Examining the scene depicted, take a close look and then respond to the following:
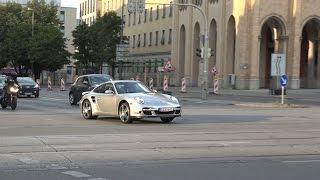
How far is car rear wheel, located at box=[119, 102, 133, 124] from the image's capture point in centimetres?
2060

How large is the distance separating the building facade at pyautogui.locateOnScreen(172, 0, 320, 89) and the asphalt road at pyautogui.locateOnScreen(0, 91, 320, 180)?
39524 mm

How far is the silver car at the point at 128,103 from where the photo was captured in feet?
66.4

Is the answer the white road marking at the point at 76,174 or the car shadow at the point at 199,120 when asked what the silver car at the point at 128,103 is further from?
the white road marking at the point at 76,174

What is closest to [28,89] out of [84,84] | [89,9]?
[84,84]

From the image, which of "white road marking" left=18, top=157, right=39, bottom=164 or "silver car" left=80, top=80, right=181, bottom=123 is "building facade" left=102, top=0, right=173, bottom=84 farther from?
"white road marking" left=18, top=157, right=39, bottom=164

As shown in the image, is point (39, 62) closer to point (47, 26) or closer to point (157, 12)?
point (47, 26)

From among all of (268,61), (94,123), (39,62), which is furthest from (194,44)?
(94,123)

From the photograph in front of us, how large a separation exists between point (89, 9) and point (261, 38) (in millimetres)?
64850

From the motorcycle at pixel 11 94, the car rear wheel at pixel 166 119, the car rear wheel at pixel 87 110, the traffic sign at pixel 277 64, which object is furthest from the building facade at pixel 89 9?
the car rear wheel at pixel 166 119

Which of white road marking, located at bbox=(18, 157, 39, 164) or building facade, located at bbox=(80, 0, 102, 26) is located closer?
white road marking, located at bbox=(18, 157, 39, 164)

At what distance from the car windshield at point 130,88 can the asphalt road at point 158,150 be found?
3.63 feet

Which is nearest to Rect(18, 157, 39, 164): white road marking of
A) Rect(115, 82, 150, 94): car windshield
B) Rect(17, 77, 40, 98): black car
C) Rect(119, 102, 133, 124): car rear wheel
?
Rect(119, 102, 133, 124): car rear wheel

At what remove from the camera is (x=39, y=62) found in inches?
3378

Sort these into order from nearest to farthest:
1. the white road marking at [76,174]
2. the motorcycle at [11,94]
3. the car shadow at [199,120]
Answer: the white road marking at [76,174]
the car shadow at [199,120]
the motorcycle at [11,94]
